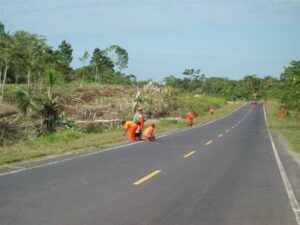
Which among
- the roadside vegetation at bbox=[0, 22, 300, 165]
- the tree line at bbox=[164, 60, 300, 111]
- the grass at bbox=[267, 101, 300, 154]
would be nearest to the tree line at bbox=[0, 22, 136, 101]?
the roadside vegetation at bbox=[0, 22, 300, 165]

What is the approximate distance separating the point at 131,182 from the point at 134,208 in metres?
2.74

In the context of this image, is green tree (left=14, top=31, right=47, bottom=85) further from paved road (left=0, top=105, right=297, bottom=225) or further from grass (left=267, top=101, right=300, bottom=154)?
→ paved road (left=0, top=105, right=297, bottom=225)

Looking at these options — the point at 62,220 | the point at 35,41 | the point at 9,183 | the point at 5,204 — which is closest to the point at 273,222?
the point at 62,220

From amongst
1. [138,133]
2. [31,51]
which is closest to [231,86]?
[31,51]

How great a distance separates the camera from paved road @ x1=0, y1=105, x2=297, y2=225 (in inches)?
301

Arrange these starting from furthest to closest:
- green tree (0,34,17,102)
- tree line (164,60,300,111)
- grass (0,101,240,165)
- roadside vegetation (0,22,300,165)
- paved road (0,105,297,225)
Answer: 1. tree line (164,60,300,111)
2. green tree (0,34,17,102)
3. roadside vegetation (0,22,300,165)
4. grass (0,101,240,165)
5. paved road (0,105,297,225)

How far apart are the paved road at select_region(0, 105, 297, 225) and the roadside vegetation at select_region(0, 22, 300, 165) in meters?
3.42

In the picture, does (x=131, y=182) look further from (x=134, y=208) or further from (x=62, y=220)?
(x=62, y=220)

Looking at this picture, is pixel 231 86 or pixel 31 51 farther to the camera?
pixel 231 86

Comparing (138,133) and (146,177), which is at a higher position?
(146,177)

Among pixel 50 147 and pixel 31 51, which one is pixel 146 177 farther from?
pixel 31 51

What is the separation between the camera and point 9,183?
33.6ft

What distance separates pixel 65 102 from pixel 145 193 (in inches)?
1229

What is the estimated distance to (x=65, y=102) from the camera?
3997 cm
